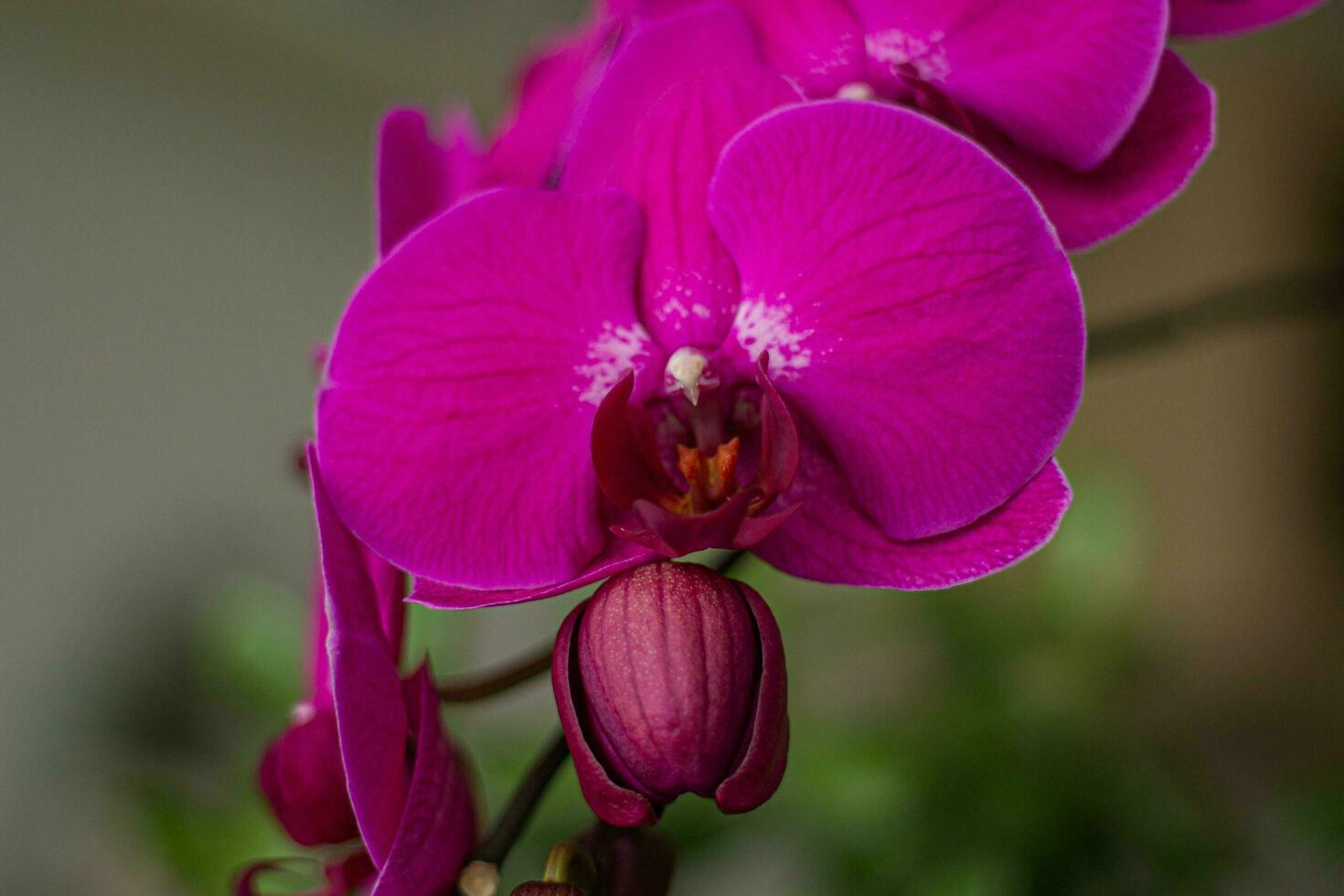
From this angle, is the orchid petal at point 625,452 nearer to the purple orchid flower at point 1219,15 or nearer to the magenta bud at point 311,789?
the magenta bud at point 311,789

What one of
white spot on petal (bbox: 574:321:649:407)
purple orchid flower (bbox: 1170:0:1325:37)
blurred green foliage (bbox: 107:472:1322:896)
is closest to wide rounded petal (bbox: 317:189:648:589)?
white spot on petal (bbox: 574:321:649:407)

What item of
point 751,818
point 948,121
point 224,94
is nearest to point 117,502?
point 224,94

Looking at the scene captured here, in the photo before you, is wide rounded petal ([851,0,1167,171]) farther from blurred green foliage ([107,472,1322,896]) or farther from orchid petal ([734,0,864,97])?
blurred green foliage ([107,472,1322,896])

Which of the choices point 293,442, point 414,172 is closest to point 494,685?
point 414,172

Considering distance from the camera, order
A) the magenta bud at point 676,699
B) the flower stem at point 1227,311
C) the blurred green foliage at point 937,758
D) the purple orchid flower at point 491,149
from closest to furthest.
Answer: the magenta bud at point 676,699, the purple orchid flower at point 491,149, the flower stem at point 1227,311, the blurred green foliage at point 937,758

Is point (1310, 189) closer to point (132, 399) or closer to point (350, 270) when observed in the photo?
point (350, 270)

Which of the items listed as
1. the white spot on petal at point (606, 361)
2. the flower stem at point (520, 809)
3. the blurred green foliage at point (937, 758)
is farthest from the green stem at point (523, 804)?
the blurred green foliage at point (937, 758)
